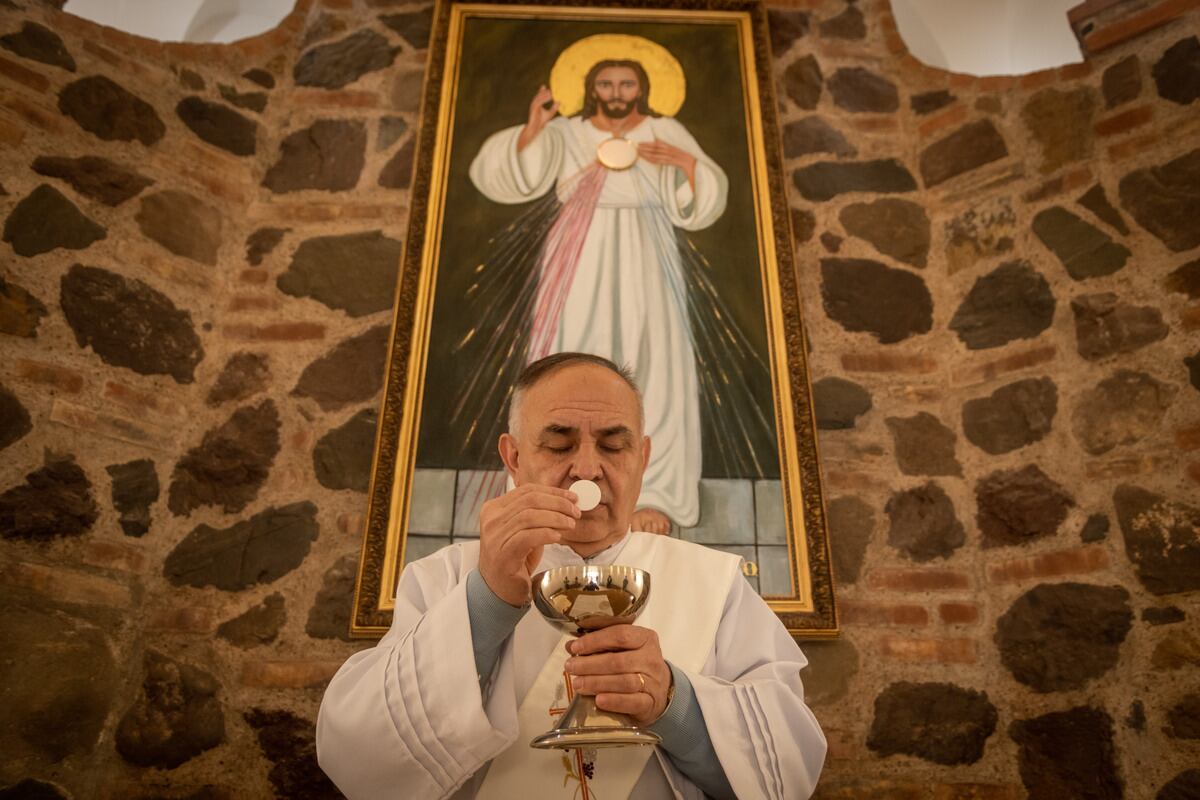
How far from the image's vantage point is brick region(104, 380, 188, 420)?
282 cm

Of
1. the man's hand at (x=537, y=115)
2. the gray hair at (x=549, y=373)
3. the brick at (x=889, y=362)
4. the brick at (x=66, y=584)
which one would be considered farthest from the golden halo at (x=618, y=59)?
the brick at (x=66, y=584)

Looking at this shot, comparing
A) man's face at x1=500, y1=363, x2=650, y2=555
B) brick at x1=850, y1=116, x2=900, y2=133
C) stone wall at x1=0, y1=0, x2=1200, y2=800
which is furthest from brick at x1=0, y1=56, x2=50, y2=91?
brick at x1=850, y1=116, x2=900, y2=133

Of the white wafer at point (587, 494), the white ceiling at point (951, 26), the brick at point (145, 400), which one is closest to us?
the white wafer at point (587, 494)

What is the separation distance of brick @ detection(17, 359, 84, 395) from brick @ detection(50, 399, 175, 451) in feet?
0.17

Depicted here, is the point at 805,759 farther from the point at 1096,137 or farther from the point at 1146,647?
the point at 1096,137

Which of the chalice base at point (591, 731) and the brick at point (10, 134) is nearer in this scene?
the chalice base at point (591, 731)

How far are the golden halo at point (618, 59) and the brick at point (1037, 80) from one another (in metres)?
1.33

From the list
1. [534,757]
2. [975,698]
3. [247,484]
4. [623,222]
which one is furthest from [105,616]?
[975,698]

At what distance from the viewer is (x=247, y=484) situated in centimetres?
289

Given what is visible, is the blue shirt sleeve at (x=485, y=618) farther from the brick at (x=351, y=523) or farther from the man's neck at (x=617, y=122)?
the man's neck at (x=617, y=122)

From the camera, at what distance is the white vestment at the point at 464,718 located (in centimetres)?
145

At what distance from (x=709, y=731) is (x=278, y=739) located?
1559 mm

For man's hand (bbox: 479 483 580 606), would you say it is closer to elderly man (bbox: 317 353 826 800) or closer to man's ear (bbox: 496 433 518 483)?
elderly man (bbox: 317 353 826 800)

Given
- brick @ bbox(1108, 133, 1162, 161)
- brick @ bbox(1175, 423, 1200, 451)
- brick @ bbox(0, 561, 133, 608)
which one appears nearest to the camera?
brick @ bbox(0, 561, 133, 608)
